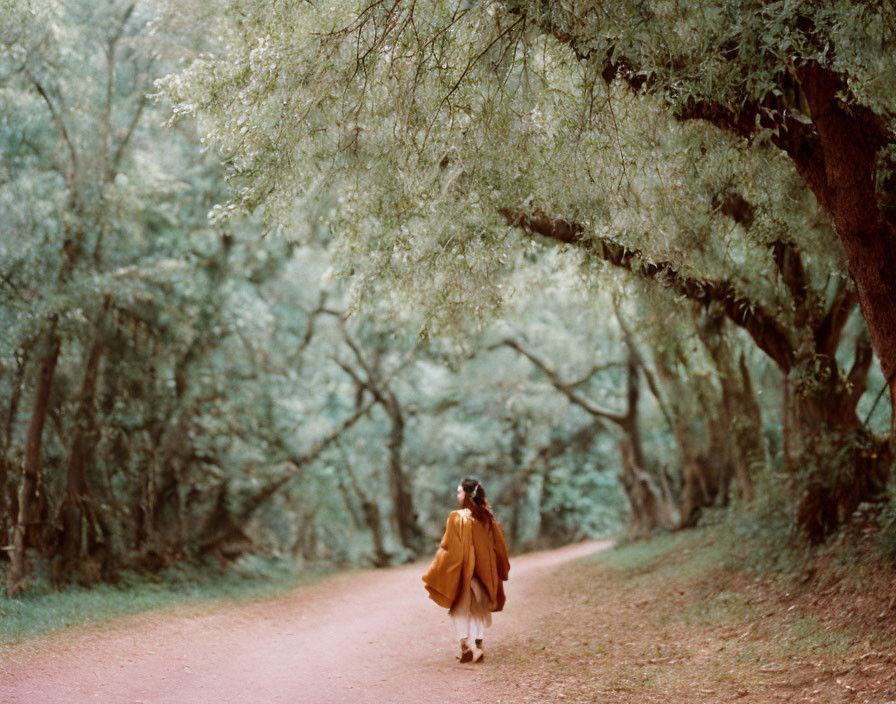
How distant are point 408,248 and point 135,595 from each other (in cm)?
691

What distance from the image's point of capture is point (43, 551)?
1072 cm

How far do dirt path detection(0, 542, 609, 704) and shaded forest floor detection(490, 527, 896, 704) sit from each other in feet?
1.99

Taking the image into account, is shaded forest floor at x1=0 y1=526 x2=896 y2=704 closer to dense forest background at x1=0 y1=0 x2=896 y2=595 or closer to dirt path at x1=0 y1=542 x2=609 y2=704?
dirt path at x1=0 y1=542 x2=609 y2=704

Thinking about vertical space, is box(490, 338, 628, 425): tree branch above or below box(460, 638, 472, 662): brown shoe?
above

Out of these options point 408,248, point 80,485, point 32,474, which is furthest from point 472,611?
point 80,485

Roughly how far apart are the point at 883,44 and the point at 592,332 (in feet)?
40.3

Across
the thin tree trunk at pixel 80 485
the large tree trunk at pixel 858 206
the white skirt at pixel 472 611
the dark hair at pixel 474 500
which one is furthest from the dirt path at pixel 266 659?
the large tree trunk at pixel 858 206

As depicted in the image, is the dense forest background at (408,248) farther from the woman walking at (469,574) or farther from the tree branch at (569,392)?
the woman walking at (469,574)

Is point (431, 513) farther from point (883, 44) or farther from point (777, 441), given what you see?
point (883, 44)

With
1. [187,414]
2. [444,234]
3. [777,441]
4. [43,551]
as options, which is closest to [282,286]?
[187,414]

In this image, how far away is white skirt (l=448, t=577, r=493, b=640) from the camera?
723 cm

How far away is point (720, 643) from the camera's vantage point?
7.10m

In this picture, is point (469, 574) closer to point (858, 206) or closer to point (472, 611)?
point (472, 611)

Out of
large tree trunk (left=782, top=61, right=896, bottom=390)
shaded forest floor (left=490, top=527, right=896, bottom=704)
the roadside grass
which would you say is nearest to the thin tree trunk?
the roadside grass
